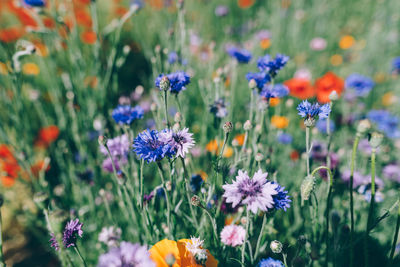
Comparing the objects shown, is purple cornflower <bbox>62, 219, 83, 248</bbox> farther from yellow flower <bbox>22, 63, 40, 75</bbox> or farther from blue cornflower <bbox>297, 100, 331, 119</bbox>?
yellow flower <bbox>22, 63, 40, 75</bbox>

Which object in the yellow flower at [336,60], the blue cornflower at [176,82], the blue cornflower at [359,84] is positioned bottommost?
the blue cornflower at [176,82]

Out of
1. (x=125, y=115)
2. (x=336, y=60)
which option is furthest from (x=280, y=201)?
(x=336, y=60)

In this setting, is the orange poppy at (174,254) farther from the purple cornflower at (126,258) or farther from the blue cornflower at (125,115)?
the blue cornflower at (125,115)

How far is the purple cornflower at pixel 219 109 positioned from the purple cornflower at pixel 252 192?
20.9 inches

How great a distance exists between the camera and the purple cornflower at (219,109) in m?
1.28

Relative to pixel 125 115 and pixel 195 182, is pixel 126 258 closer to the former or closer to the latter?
pixel 195 182

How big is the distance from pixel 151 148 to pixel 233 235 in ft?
Result: 1.50

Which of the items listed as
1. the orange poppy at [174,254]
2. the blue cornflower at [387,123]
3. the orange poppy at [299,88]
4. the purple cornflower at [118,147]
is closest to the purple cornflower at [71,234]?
the orange poppy at [174,254]

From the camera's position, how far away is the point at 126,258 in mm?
659

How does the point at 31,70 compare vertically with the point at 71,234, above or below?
above

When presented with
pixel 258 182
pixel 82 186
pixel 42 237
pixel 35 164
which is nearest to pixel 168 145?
pixel 258 182

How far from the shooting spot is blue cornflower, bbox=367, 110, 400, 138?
1.99 m

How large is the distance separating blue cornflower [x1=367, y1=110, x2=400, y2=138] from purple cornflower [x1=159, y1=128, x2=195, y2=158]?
1.80 meters

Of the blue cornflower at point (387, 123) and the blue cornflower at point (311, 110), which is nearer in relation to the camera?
the blue cornflower at point (311, 110)
